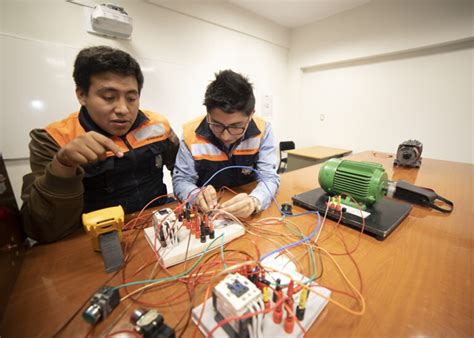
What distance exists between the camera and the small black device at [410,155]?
1644 millimetres

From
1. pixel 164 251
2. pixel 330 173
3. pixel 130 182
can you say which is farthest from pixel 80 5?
pixel 330 173

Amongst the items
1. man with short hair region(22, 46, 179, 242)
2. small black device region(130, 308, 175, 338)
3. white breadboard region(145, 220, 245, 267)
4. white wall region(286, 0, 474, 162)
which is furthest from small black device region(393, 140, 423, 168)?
small black device region(130, 308, 175, 338)

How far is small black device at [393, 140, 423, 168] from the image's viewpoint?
1.64 metres

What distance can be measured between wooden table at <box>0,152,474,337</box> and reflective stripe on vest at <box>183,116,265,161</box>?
1.80ft

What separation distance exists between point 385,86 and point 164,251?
3822mm

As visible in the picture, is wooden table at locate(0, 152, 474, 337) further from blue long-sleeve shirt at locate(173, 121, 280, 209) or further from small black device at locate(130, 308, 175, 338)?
blue long-sleeve shirt at locate(173, 121, 280, 209)

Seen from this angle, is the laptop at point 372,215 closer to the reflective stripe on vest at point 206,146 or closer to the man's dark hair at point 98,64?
the reflective stripe on vest at point 206,146

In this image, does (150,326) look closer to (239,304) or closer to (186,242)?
(239,304)

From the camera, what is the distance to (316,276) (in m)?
0.54

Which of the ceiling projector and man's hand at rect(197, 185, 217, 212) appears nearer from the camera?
man's hand at rect(197, 185, 217, 212)

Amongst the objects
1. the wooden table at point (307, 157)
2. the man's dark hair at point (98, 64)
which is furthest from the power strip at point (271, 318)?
the wooden table at point (307, 157)

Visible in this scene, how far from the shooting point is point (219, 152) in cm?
118

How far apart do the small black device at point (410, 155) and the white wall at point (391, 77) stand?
1623mm

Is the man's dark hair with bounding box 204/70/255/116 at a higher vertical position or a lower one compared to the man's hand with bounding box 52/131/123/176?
higher
